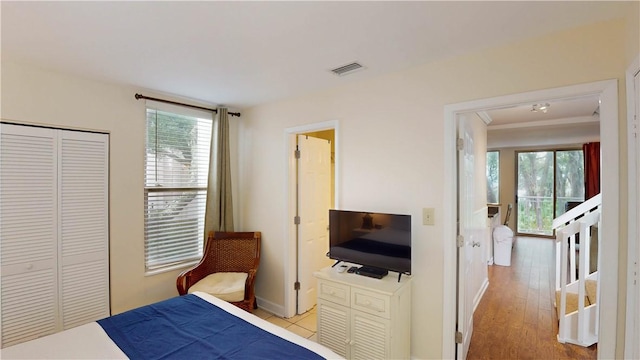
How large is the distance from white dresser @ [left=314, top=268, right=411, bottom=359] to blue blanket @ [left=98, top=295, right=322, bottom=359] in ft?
2.68

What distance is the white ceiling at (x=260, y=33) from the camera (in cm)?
159

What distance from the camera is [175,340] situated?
64.8 inches

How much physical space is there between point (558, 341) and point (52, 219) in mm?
4657

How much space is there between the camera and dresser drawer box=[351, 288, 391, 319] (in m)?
2.14

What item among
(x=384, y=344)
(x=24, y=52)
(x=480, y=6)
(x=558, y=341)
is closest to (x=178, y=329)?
(x=384, y=344)

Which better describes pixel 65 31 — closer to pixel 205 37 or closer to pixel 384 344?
pixel 205 37

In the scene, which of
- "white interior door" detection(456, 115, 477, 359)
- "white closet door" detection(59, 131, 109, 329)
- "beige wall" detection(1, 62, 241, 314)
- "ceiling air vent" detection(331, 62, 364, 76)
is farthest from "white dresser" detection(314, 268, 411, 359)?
"white closet door" detection(59, 131, 109, 329)

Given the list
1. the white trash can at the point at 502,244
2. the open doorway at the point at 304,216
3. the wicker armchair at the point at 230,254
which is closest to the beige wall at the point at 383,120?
the open doorway at the point at 304,216

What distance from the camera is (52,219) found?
2.49 metres

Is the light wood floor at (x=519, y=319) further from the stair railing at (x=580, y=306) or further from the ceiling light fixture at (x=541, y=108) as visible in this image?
the ceiling light fixture at (x=541, y=108)

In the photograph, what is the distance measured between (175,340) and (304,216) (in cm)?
201

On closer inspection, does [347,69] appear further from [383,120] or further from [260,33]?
[260,33]

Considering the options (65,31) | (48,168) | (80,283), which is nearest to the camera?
(65,31)

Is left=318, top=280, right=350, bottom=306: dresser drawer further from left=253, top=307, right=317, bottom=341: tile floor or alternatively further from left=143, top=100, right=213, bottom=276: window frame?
left=143, top=100, right=213, bottom=276: window frame
